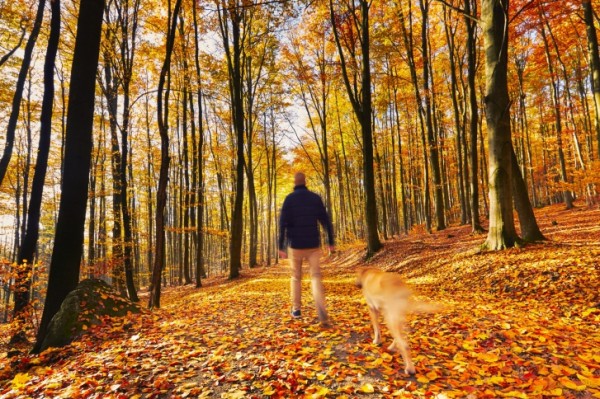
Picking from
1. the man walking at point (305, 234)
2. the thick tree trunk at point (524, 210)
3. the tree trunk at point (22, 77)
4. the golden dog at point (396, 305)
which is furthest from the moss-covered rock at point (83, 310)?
the thick tree trunk at point (524, 210)

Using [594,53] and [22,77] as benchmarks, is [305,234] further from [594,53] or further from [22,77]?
[594,53]

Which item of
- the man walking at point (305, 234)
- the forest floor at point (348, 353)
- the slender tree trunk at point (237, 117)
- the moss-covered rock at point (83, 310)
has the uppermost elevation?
the slender tree trunk at point (237, 117)

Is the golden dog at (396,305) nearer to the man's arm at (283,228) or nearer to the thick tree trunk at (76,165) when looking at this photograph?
the man's arm at (283,228)

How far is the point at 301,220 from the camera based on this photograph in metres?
4.96

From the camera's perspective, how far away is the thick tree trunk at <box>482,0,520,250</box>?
28.6 ft

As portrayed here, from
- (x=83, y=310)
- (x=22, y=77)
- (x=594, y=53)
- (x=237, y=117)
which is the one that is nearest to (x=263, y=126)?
(x=237, y=117)

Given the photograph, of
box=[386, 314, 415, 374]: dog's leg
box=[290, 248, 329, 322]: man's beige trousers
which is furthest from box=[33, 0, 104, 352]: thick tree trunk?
box=[386, 314, 415, 374]: dog's leg

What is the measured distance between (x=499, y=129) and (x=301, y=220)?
23.7 ft

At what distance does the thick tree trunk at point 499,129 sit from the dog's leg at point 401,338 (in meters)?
7.05

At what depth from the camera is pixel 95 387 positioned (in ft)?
11.1

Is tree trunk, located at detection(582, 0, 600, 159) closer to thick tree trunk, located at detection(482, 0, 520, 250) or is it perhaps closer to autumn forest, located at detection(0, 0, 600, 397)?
autumn forest, located at detection(0, 0, 600, 397)

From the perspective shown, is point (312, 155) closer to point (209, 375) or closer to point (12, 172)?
point (12, 172)

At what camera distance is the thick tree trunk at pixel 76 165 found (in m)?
6.20

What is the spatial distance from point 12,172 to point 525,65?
38.2m
